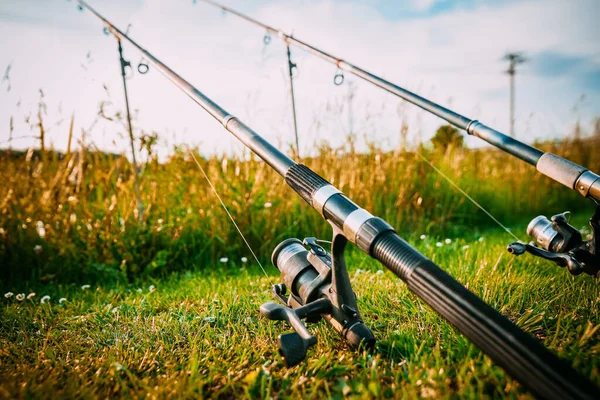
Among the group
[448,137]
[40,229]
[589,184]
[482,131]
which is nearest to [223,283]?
[40,229]

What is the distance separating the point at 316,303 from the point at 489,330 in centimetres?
57

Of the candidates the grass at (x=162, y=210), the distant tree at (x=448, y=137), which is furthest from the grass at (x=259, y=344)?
the distant tree at (x=448, y=137)

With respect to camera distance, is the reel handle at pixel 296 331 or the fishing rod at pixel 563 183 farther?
the fishing rod at pixel 563 183

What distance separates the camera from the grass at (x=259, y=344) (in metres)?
1.23

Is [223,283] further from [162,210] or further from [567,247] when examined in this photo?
[567,247]

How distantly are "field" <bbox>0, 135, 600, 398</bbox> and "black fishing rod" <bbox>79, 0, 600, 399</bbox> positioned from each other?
0.63ft

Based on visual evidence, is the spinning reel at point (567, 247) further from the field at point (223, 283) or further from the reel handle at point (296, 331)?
the reel handle at point (296, 331)

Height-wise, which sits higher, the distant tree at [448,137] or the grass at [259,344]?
the distant tree at [448,137]

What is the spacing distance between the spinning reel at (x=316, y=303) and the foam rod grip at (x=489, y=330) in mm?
222

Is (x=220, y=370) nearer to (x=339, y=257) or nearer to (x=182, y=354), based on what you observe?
(x=182, y=354)

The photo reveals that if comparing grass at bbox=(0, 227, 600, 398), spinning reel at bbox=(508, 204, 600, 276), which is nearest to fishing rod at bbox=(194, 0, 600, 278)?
spinning reel at bbox=(508, 204, 600, 276)

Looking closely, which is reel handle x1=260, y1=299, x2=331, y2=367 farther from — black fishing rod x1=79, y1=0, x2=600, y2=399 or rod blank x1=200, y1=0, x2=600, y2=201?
rod blank x1=200, y1=0, x2=600, y2=201

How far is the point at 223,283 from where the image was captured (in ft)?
8.52

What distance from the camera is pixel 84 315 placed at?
82.3 inches
